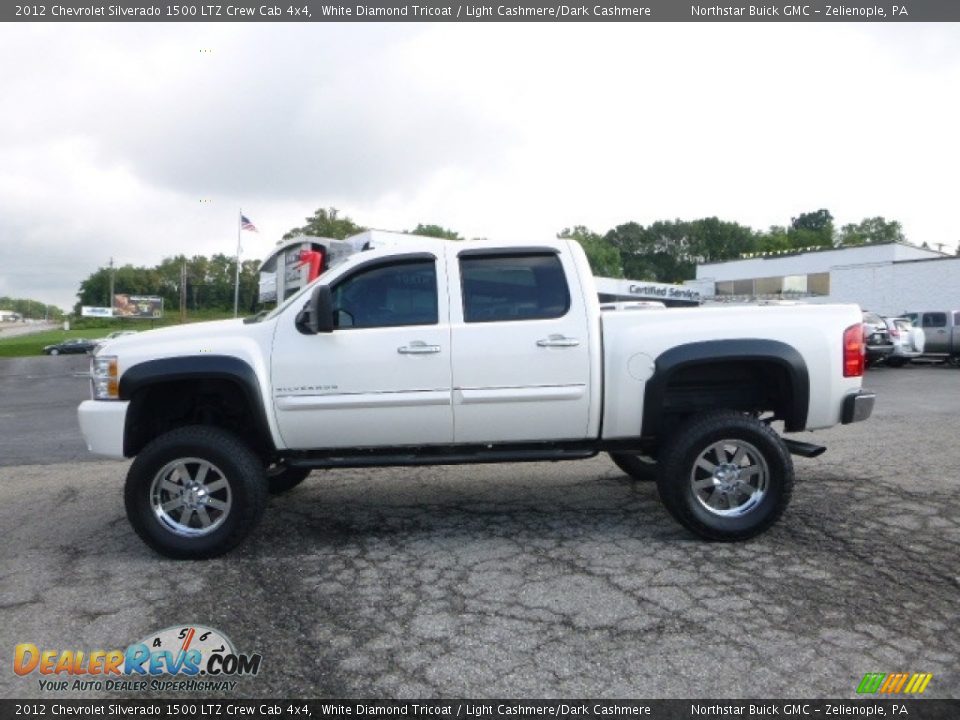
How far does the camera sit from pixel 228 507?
4234 millimetres

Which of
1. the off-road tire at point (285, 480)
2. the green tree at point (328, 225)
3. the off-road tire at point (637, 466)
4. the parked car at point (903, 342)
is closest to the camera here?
the off-road tire at point (285, 480)

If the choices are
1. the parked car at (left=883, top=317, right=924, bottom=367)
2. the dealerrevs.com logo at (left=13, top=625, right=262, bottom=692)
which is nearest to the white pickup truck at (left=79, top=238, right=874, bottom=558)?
the dealerrevs.com logo at (left=13, top=625, right=262, bottom=692)

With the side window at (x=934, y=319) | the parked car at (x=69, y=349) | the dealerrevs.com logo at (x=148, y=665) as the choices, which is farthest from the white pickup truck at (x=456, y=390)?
the parked car at (x=69, y=349)

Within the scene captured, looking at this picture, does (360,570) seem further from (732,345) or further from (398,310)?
(732,345)

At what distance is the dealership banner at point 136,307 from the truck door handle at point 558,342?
76230 mm

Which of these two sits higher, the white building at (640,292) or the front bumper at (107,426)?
the white building at (640,292)

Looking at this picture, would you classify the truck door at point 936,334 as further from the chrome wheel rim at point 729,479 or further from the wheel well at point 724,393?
the chrome wheel rim at point 729,479

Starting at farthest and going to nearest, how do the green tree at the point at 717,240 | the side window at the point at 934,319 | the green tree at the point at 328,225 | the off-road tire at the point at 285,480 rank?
the green tree at the point at 717,240 → the green tree at the point at 328,225 → the side window at the point at 934,319 → the off-road tire at the point at 285,480

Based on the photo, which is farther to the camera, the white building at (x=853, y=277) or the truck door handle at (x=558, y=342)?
the white building at (x=853, y=277)

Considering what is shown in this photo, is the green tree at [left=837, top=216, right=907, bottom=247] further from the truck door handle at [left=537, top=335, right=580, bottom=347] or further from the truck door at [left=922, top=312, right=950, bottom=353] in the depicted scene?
the truck door handle at [left=537, top=335, right=580, bottom=347]

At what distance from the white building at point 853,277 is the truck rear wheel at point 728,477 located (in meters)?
23.1

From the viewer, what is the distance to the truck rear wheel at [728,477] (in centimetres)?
426

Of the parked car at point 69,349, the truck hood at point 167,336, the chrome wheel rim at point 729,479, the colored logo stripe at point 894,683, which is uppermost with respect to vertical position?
the truck hood at point 167,336

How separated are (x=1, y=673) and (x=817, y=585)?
3.87 m
